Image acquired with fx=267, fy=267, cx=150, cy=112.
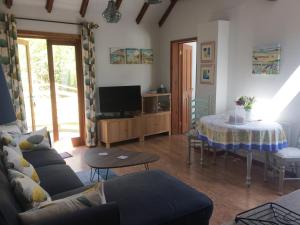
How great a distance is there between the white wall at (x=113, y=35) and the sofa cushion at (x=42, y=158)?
230cm

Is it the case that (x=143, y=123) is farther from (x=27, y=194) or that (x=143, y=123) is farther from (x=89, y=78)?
(x=27, y=194)

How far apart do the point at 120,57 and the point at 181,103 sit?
1692 mm

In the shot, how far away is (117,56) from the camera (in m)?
5.41

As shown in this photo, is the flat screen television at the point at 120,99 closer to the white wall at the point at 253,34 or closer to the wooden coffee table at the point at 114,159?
the white wall at the point at 253,34

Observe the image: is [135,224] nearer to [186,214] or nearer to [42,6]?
[186,214]

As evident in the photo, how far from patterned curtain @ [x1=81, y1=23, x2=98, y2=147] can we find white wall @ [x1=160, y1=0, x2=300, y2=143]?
1889 mm

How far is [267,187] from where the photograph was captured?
334 cm

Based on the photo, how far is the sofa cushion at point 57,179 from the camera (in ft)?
7.59

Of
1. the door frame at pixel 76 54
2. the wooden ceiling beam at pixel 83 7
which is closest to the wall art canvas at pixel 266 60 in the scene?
the wooden ceiling beam at pixel 83 7

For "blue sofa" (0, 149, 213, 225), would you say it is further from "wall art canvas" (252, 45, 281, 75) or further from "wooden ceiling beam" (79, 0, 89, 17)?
"wooden ceiling beam" (79, 0, 89, 17)

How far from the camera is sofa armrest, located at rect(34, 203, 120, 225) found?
142 centimetres

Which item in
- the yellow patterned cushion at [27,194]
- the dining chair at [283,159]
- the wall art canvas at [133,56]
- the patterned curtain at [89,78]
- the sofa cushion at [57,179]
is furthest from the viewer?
the wall art canvas at [133,56]

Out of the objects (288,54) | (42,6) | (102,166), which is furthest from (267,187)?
(42,6)

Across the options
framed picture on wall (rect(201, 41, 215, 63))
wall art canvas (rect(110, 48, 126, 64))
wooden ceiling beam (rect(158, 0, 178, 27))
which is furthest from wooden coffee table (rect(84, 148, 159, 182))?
wooden ceiling beam (rect(158, 0, 178, 27))
